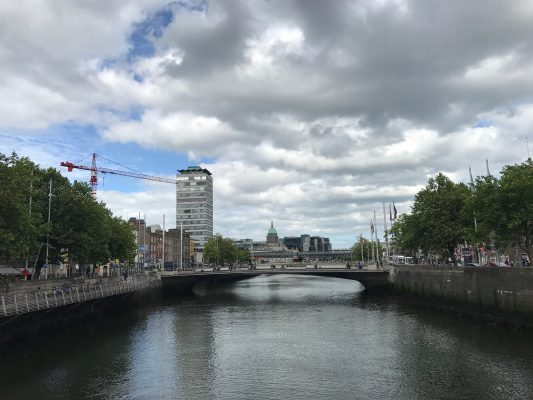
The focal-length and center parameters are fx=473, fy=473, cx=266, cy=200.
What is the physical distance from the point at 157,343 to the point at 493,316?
3412 cm

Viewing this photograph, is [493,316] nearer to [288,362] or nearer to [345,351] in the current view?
[345,351]

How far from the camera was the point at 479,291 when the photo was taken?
53531 millimetres

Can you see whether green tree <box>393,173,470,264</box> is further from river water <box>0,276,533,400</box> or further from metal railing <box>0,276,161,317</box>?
metal railing <box>0,276,161,317</box>

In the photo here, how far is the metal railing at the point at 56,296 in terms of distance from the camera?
38.8 meters

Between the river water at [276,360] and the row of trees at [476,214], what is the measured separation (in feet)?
35.3

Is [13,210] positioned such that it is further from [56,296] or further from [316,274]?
[316,274]

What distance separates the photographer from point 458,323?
5112 cm

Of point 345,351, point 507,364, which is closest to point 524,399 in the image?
point 507,364

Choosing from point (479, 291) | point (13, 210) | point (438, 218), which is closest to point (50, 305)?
point (13, 210)

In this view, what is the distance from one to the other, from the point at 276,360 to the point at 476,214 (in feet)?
106

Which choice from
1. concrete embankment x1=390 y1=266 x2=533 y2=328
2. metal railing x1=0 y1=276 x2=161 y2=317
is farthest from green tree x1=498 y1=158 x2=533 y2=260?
metal railing x1=0 y1=276 x2=161 y2=317

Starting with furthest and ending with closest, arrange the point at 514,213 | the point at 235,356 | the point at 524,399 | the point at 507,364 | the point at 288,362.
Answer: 1. the point at 514,213
2. the point at 235,356
3. the point at 288,362
4. the point at 507,364
5. the point at 524,399

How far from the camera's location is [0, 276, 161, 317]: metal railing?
38809mm

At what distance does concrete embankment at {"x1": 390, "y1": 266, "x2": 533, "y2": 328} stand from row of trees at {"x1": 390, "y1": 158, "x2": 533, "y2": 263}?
4595 mm
